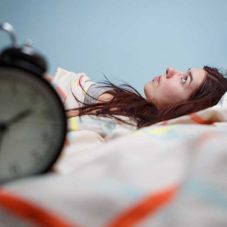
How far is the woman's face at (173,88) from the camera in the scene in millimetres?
1171

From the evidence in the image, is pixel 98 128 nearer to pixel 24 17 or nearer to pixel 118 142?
pixel 118 142

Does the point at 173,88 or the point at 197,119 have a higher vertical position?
the point at 197,119

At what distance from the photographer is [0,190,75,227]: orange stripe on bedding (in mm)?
325

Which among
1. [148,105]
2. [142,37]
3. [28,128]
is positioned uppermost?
[28,128]

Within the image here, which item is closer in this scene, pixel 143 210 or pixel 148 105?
pixel 143 210

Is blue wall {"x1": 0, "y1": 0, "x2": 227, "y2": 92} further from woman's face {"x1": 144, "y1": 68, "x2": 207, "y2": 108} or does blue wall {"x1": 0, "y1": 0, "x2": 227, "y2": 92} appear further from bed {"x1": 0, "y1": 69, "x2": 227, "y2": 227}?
bed {"x1": 0, "y1": 69, "x2": 227, "y2": 227}

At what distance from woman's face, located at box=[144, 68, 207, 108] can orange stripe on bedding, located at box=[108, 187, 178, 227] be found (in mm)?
814

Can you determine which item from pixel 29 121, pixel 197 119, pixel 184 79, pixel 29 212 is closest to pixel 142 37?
pixel 184 79

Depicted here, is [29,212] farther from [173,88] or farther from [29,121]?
[173,88]

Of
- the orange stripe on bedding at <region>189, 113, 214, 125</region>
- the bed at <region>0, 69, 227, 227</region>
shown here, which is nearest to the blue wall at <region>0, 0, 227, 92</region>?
the orange stripe on bedding at <region>189, 113, 214, 125</region>

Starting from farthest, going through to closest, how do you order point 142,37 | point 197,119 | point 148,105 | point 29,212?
1. point 142,37
2. point 148,105
3. point 197,119
4. point 29,212

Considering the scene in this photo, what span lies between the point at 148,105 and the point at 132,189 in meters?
0.78

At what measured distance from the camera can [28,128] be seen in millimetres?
423

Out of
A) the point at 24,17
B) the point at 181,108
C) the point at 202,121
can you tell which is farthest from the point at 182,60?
the point at 202,121
